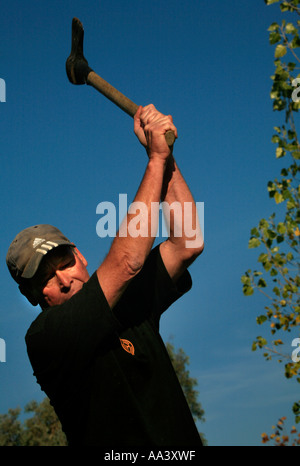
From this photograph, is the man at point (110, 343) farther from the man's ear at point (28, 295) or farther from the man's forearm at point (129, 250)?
the man's ear at point (28, 295)

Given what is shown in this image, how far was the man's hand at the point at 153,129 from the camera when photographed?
3229mm

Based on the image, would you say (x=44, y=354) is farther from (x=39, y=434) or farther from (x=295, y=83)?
(x=39, y=434)

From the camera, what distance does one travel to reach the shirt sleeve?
3.59 meters

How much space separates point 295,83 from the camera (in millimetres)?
6852

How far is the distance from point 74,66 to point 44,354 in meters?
2.44

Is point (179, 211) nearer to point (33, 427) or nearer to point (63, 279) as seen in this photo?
point (63, 279)

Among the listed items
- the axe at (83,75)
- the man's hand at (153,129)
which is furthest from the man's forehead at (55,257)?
the axe at (83,75)

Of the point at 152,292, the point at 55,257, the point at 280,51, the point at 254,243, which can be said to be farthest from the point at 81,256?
the point at 280,51

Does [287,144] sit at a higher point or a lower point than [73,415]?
higher

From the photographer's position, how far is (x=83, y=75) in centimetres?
423

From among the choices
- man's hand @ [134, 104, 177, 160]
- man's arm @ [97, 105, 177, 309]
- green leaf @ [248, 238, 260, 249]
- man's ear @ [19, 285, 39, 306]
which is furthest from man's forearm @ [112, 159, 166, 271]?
green leaf @ [248, 238, 260, 249]

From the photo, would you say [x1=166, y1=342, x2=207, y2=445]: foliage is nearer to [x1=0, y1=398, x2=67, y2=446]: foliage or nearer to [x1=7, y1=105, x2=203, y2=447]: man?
[x1=0, y1=398, x2=67, y2=446]: foliage
